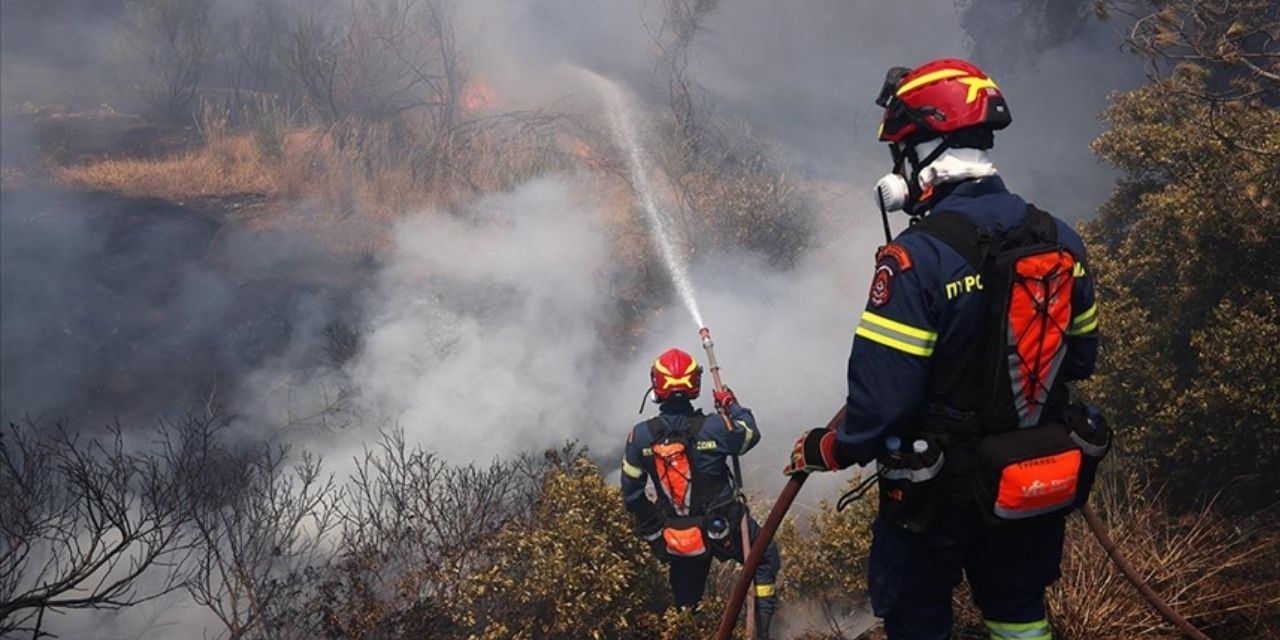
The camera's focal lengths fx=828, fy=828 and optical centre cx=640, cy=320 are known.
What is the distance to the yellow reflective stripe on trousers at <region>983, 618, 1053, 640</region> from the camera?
7.77ft

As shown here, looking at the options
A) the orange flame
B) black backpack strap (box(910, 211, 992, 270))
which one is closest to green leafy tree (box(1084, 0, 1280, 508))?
black backpack strap (box(910, 211, 992, 270))

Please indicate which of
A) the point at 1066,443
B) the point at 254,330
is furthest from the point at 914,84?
the point at 254,330

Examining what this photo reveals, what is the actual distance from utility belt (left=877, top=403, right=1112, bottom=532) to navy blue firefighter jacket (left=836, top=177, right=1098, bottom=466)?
96 millimetres

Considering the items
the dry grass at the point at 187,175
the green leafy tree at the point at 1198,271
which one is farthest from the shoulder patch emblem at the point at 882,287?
the dry grass at the point at 187,175

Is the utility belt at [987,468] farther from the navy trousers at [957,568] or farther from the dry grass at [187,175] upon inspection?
the dry grass at [187,175]

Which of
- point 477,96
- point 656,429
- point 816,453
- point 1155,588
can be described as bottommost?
point 1155,588

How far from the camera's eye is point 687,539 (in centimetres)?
473

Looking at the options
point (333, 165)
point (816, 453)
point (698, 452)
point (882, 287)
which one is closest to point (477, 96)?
point (333, 165)

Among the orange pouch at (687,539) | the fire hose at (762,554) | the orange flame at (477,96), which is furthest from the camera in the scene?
the orange flame at (477,96)

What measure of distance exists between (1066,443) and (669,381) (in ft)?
9.50

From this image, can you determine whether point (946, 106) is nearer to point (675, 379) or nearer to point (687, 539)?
point (675, 379)

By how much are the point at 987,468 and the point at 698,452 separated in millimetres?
2787

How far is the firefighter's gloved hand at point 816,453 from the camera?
2338mm

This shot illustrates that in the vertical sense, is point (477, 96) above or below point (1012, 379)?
above
